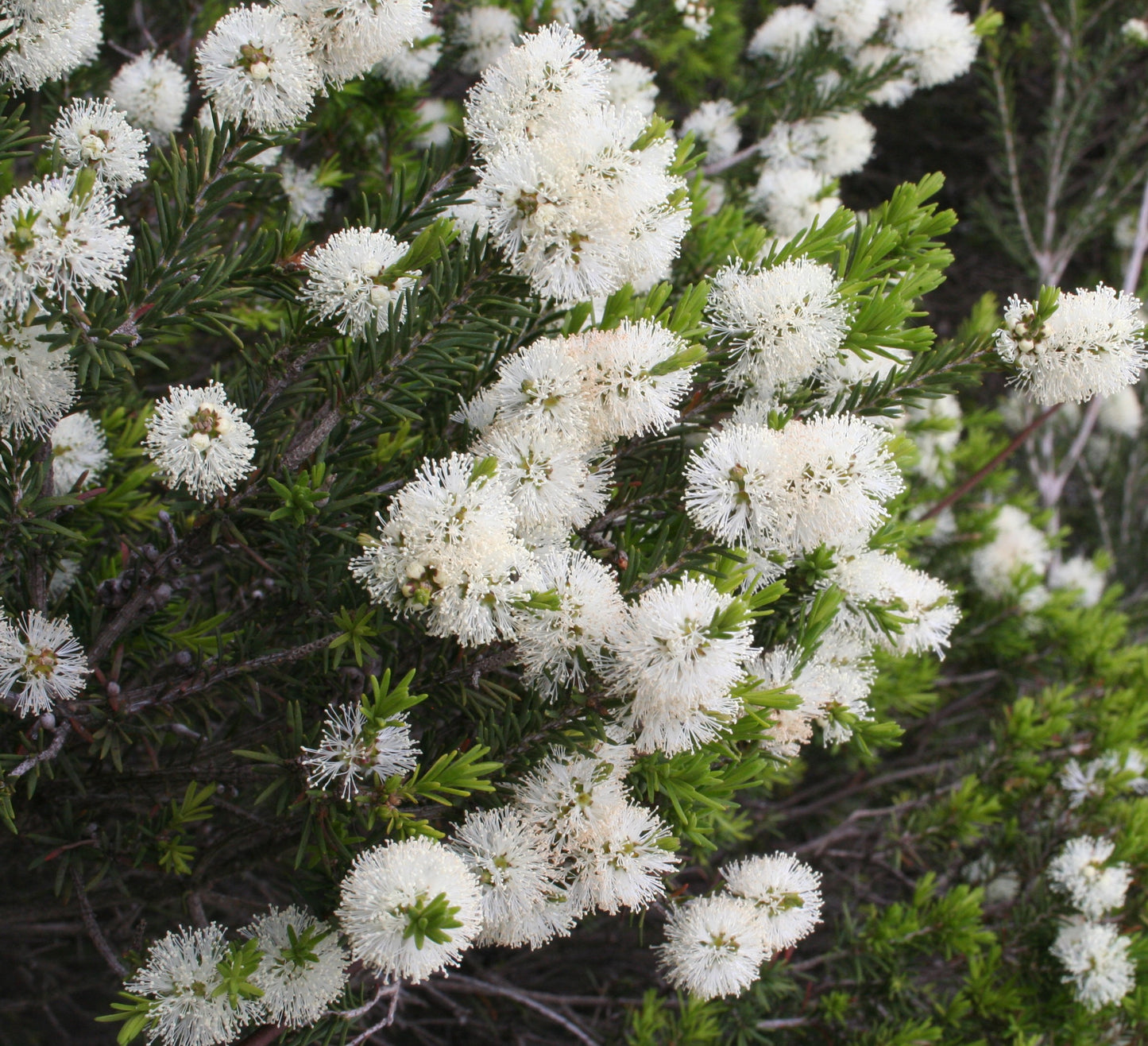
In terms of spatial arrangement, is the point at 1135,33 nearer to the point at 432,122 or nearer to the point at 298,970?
the point at 432,122

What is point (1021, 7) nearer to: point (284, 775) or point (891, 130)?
point (891, 130)

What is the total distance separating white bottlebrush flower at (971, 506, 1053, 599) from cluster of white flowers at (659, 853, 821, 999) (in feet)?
6.08

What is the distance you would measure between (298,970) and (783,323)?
1.24 m

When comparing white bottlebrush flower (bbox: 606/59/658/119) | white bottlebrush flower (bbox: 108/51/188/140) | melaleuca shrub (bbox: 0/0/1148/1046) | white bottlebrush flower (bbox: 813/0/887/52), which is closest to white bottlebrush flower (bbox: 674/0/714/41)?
white bottlebrush flower (bbox: 606/59/658/119)

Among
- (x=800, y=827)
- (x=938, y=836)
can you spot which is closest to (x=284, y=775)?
(x=938, y=836)

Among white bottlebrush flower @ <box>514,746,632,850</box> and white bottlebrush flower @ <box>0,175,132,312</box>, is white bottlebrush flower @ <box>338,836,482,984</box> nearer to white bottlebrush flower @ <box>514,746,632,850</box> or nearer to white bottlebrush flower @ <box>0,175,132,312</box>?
white bottlebrush flower @ <box>514,746,632,850</box>

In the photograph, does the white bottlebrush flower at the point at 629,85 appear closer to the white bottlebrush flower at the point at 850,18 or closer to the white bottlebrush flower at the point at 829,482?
the white bottlebrush flower at the point at 850,18

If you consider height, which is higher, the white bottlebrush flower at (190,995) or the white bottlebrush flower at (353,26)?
the white bottlebrush flower at (353,26)

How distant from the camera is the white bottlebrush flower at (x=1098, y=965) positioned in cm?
207

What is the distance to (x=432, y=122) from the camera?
8.03ft

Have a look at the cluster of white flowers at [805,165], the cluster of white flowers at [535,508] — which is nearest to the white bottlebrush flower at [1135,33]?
the cluster of white flowers at [805,165]

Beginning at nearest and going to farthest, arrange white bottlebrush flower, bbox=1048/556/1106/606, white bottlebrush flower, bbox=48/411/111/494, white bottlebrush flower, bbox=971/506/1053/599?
white bottlebrush flower, bbox=48/411/111/494 → white bottlebrush flower, bbox=971/506/1053/599 → white bottlebrush flower, bbox=1048/556/1106/606

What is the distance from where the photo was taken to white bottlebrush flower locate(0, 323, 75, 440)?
3.84 ft

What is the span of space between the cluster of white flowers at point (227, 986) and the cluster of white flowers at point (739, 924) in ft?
1.86
